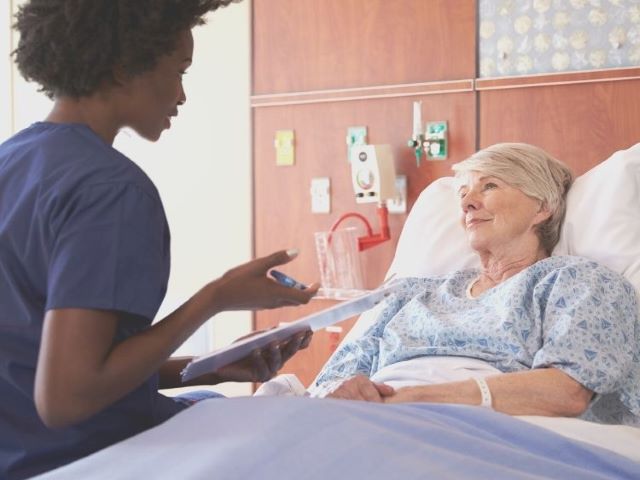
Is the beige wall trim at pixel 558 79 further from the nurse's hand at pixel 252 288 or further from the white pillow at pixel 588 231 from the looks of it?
the nurse's hand at pixel 252 288

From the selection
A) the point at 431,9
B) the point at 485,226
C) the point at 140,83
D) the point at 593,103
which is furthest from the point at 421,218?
the point at 140,83

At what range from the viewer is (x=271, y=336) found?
4.70ft

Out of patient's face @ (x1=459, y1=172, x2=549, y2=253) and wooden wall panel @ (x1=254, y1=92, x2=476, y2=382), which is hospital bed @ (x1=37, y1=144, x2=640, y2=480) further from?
wooden wall panel @ (x1=254, y1=92, x2=476, y2=382)

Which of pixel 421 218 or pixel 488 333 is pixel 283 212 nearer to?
pixel 421 218

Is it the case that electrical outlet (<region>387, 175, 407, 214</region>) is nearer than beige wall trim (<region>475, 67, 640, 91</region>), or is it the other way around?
beige wall trim (<region>475, 67, 640, 91</region>)

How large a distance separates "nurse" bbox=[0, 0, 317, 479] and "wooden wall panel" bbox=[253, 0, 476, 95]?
1.91 meters

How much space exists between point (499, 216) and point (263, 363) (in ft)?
2.68

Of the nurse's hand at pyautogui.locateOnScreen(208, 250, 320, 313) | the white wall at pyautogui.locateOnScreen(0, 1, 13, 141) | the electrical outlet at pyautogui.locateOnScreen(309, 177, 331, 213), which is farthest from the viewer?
the white wall at pyautogui.locateOnScreen(0, 1, 13, 141)

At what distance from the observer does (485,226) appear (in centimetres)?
211

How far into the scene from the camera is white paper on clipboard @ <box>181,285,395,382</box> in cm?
138

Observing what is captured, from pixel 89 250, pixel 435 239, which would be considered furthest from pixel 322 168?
pixel 89 250

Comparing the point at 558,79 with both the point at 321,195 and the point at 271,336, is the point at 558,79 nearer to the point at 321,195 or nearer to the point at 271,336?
the point at 321,195

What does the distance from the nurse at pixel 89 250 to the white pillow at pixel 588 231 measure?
3.47ft

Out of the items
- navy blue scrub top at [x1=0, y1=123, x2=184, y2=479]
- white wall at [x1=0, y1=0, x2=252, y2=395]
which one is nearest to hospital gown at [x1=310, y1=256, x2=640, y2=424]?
navy blue scrub top at [x1=0, y1=123, x2=184, y2=479]
